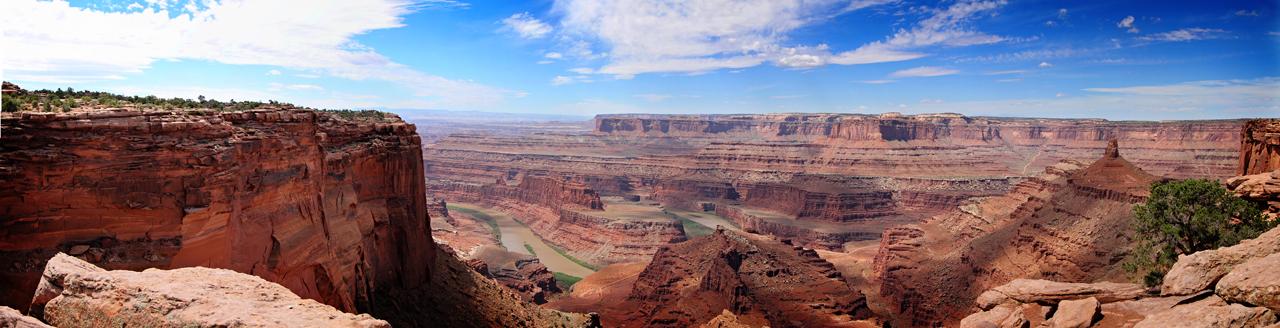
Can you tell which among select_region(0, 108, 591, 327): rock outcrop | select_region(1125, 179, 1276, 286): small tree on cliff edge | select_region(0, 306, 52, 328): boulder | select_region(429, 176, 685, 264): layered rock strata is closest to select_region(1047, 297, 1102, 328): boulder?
select_region(1125, 179, 1276, 286): small tree on cliff edge

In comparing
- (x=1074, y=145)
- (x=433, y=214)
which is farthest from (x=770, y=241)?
(x=1074, y=145)

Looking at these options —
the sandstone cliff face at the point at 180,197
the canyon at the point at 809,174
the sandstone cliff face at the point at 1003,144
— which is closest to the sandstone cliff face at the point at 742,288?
the sandstone cliff face at the point at 180,197

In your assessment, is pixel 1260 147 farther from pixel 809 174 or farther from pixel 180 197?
pixel 809 174

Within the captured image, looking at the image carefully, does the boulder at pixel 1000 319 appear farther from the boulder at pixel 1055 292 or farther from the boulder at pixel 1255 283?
the boulder at pixel 1255 283

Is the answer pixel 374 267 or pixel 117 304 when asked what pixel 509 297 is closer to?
pixel 374 267

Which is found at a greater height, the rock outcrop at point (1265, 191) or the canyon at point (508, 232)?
the rock outcrop at point (1265, 191)
